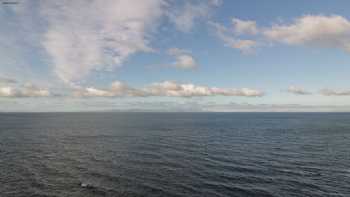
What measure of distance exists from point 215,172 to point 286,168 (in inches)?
624

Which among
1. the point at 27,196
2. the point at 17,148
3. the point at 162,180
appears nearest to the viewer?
the point at 27,196

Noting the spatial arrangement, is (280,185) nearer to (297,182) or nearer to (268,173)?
(297,182)

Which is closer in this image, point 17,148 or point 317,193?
point 317,193

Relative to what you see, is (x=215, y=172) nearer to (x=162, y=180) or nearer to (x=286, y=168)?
(x=162, y=180)

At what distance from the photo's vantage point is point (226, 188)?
36.9 meters

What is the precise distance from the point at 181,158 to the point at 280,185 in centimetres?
2505

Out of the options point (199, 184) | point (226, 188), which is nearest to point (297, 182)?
point (226, 188)

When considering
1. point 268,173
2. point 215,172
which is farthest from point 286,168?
point 215,172

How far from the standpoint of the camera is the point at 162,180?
132ft

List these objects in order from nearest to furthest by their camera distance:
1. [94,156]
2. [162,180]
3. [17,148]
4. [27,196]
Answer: [27,196] → [162,180] → [94,156] → [17,148]

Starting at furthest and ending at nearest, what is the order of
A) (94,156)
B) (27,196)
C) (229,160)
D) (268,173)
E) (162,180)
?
(94,156), (229,160), (268,173), (162,180), (27,196)

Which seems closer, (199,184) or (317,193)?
(317,193)

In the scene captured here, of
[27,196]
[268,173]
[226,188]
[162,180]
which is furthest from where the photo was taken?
[268,173]

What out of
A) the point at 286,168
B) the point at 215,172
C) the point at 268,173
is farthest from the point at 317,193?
the point at 215,172
